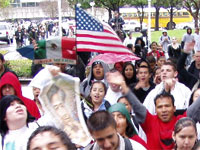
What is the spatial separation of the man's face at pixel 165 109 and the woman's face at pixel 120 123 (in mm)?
545

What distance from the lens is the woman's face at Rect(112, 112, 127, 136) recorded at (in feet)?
12.5

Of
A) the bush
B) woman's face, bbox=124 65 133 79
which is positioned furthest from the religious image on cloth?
the bush

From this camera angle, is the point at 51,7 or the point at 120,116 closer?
the point at 120,116

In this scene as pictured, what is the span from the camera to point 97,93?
199 inches

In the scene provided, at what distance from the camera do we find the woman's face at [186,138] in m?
3.52

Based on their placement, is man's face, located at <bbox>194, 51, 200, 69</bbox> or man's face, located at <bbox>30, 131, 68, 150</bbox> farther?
man's face, located at <bbox>194, 51, 200, 69</bbox>

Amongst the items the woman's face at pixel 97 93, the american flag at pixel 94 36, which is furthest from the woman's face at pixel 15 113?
the american flag at pixel 94 36

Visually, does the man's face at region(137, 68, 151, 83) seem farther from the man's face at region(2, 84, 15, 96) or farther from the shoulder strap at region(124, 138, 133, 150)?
the shoulder strap at region(124, 138, 133, 150)

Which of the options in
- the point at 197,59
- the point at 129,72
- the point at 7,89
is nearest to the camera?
the point at 7,89

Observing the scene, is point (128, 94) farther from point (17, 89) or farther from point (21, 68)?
point (21, 68)

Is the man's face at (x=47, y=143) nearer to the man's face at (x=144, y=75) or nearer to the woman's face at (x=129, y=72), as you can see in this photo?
the man's face at (x=144, y=75)

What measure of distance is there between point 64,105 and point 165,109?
1.18 metres

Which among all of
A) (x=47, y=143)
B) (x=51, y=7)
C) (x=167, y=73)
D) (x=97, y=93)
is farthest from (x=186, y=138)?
(x=51, y=7)

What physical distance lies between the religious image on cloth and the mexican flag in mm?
1386
